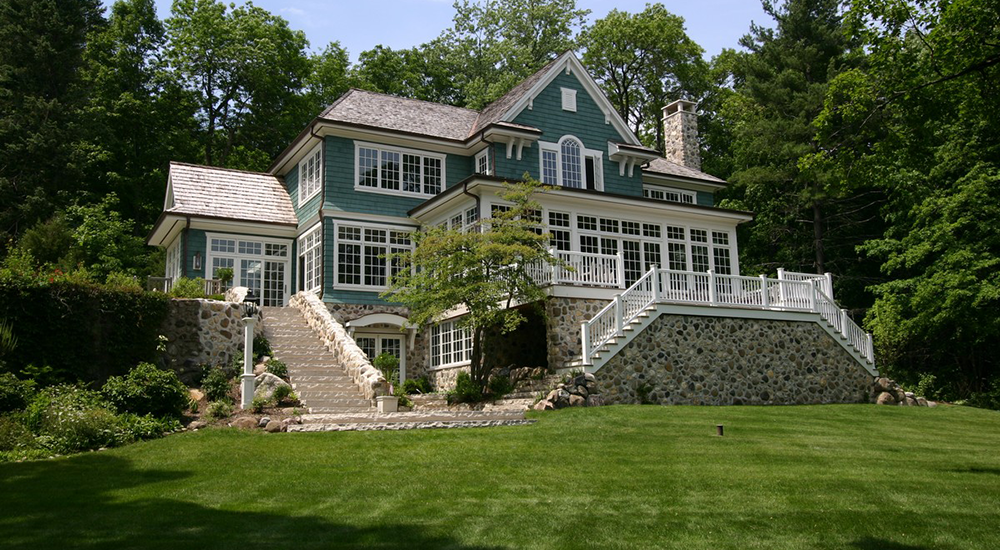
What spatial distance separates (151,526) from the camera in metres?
7.52

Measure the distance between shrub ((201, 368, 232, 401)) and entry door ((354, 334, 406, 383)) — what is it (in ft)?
22.3

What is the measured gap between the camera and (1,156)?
3078 cm

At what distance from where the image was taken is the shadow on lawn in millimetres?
7035

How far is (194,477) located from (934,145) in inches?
1057

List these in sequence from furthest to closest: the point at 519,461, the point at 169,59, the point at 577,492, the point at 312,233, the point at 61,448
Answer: the point at 169,59 < the point at 312,233 < the point at 61,448 < the point at 519,461 < the point at 577,492

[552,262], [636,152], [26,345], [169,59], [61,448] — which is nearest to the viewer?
[61,448]

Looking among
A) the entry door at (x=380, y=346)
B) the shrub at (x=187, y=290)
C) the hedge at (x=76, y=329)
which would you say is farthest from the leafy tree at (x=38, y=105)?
the hedge at (x=76, y=329)

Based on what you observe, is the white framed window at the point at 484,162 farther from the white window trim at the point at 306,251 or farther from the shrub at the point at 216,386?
the shrub at the point at 216,386

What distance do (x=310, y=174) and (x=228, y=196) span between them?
2806 millimetres

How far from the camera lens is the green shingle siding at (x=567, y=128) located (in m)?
25.0

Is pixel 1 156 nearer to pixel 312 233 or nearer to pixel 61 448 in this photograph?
pixel 312 233

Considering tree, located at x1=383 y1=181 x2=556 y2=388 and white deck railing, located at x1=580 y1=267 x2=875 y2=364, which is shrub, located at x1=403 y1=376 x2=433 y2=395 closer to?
tree, located at x1=383 y1=181 x2=556 y2=388

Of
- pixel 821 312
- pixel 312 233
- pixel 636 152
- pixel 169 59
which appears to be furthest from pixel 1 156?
pixel 821 312

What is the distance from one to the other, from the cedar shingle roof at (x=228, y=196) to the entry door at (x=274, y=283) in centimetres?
138
